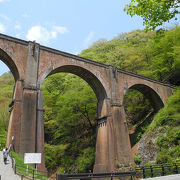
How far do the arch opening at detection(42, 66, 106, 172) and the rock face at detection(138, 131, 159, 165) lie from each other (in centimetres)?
596

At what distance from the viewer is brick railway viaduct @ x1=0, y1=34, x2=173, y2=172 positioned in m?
13.9

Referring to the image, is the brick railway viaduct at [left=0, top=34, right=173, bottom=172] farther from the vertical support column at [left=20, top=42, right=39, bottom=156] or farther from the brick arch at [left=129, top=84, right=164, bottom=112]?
the brick arch at [left=129, top=84, right=164, bottom=112]

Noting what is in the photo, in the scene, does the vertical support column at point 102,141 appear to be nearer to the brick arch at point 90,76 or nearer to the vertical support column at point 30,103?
the brick arch at point 90,76

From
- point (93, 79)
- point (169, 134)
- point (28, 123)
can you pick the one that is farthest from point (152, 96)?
point (28, 123)

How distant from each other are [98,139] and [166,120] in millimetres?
8093

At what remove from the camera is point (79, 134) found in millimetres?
28250

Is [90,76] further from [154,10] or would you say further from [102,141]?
[154,10]

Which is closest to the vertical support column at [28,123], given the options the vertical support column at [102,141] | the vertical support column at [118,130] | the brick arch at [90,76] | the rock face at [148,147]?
the brick arch at [90,76]

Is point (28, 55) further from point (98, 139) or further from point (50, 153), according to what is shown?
point (50, 153)

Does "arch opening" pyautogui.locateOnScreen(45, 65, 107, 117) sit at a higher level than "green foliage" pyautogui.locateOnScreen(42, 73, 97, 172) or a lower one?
higher

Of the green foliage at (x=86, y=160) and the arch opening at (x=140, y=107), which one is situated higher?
the arch opening at (x=140, y=107)

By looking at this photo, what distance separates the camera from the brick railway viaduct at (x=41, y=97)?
13.9 m

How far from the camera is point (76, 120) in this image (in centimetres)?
2519

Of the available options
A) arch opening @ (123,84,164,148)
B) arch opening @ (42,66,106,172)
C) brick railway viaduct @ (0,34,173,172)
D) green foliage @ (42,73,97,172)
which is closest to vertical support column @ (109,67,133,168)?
brick railway viaduct @ (0,34,173,172)
